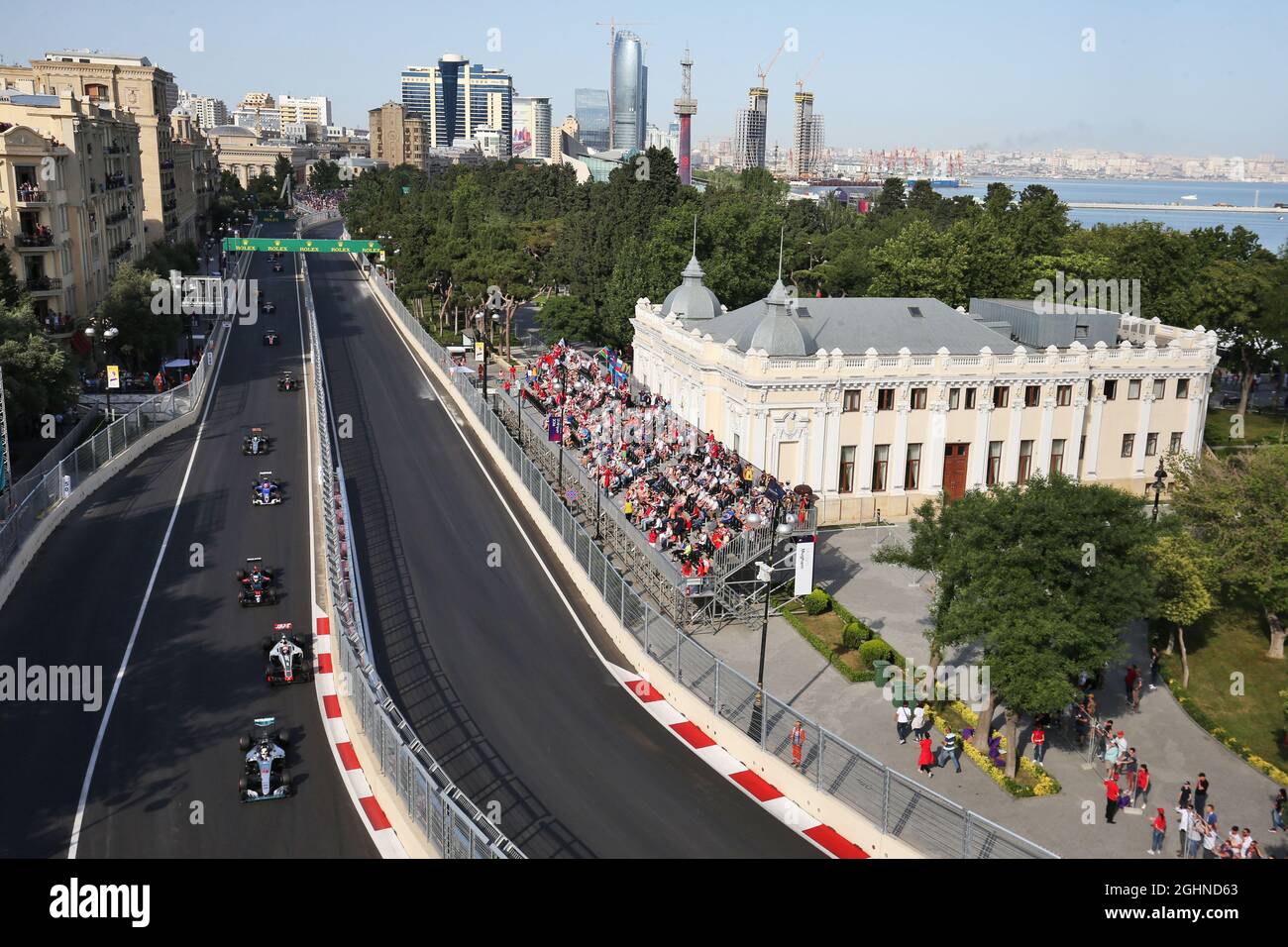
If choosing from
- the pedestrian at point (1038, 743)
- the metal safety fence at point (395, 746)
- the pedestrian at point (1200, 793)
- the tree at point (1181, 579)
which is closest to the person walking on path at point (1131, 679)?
the tree at point (1181, 579)

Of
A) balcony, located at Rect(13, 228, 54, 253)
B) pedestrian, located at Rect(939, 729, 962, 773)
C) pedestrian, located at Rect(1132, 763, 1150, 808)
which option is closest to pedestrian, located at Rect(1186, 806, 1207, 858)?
pedestrian, located at Rect(1132, 763, 1150, 808)

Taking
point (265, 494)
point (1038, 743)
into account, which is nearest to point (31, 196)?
point (265, 494)

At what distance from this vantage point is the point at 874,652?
34031 millimetres

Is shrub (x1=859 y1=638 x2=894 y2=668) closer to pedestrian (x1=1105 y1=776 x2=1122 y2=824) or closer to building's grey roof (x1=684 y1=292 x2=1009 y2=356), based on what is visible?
pedestrian (x1=1105 y1=776 x2=1122 y2=824)

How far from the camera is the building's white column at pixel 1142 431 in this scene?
54.2 meters

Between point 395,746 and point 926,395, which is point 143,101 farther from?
point 395,746

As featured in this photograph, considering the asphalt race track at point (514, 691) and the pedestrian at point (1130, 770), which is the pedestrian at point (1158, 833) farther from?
the asphalt race track at point (514, 691)

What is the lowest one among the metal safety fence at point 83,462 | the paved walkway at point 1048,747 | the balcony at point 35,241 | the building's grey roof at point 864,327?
the paved walkway at point 1048,747

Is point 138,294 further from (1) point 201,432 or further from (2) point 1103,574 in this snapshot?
(2) point 1103,574

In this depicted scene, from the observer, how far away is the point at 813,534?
3872 cm

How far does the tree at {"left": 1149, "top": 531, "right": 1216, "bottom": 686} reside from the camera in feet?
113

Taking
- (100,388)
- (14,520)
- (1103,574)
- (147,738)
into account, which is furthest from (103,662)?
(100,388)

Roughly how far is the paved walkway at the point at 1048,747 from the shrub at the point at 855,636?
3.42 feet
